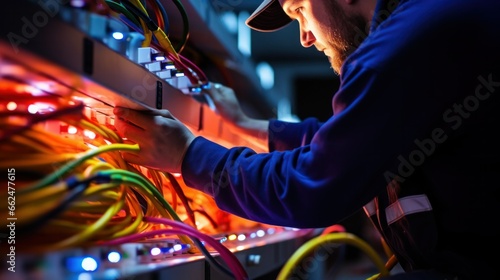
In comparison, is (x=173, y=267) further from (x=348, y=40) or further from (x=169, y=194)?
(x=348, y=40)

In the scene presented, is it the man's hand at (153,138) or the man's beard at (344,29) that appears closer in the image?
the man's hand at (153,138)

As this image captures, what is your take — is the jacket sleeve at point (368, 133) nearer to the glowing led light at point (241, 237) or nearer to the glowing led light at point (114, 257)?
the glowing led light at point (114, 257)

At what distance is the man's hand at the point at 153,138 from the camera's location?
896mm

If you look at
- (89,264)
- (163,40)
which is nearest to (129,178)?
(89,264)

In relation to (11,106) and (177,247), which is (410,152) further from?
(11,106)

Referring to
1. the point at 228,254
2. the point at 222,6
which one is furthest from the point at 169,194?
Result: the point at 222,6

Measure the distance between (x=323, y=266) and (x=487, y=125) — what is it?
4.87ft

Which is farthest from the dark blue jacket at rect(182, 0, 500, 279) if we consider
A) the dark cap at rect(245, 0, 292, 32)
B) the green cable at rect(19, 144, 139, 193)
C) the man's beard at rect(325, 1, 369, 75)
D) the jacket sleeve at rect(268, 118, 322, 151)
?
the jacket sleeve at rect(268, 118, 322, 151)

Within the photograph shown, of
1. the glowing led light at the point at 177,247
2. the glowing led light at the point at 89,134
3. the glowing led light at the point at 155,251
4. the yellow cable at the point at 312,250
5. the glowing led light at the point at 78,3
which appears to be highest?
the glowing led light at the point at 78,3

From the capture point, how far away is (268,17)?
1.39 m

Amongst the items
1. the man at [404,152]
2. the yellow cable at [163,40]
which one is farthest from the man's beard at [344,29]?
the yellow cable at [163,40]

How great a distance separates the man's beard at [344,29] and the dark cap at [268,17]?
0.84 feet

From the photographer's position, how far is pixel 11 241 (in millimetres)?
606

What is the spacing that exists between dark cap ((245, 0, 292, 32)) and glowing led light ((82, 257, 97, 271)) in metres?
0.84
